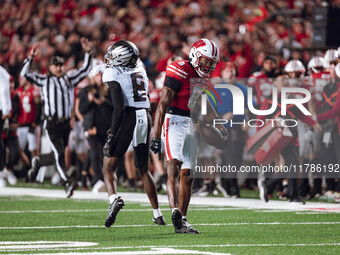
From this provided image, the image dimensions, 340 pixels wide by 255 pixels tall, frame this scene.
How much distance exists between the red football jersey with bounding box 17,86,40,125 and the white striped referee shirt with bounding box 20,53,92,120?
3.66m

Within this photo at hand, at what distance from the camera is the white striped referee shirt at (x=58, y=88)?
13.0 metres

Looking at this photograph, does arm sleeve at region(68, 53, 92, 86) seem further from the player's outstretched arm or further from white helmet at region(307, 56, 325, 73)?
the player's outstretched arm

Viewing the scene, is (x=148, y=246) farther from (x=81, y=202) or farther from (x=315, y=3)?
(x=315, y=3)

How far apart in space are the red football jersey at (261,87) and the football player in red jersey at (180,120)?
413 centimetres

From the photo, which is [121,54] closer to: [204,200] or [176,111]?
[176,111]

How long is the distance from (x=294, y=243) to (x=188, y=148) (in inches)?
67.4

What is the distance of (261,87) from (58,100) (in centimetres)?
298

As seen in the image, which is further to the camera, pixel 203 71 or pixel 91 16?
pixel 91 16

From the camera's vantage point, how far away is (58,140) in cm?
1287

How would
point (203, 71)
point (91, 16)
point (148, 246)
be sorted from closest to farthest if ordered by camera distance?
1. point (148, 246)
2. point (203, 71)
3. point (91, 16)

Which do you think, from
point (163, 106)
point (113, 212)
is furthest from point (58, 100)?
point (163, 106)

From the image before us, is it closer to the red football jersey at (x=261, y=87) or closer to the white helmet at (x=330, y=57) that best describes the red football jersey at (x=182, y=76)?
the red football jersey at (x=261, y=87)

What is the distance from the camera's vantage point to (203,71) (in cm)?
828

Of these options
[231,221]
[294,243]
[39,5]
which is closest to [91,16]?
[39,5]
